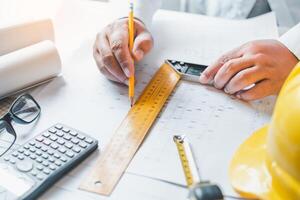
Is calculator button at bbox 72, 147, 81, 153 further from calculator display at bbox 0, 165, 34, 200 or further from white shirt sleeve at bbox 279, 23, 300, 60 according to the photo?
white shirt sleeve at bbox 279, 23, 300, 60

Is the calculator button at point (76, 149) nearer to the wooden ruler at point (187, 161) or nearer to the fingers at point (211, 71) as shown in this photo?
the wooden ruler at point (187, 161)

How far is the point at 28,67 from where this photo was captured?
2.08 ft

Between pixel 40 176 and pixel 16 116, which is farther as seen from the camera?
pixel 16 116

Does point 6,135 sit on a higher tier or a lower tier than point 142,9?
lower

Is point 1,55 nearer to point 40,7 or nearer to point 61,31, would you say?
point 61,31

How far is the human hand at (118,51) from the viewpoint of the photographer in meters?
0.66

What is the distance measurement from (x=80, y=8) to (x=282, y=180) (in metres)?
0.74

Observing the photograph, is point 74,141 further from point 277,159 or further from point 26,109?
point 277,159

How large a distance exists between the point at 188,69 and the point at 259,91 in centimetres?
15

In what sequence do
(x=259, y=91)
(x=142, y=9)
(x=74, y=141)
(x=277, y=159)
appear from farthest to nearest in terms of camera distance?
(x=142, y=9), (x=259, y=91), (x=74, y=141), (x=277, y=159)

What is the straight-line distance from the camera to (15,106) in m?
0.59

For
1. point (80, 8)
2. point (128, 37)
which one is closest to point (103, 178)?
point (128, 37)

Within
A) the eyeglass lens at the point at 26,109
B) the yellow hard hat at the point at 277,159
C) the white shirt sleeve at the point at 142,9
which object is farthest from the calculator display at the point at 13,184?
the white shirt sleeve at the point at 142,9

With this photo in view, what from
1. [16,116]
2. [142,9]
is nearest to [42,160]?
[16,116]
